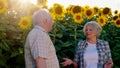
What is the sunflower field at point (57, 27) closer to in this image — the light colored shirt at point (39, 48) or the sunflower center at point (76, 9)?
the sunflower center at point (76, 9)

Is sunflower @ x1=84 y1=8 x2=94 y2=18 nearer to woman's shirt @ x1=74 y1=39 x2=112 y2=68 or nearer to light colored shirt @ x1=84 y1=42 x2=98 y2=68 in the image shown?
woman's shirt @ x1=74 y1=39 x2=112 y2=68

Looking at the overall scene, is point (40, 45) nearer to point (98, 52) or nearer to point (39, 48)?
point (39, 48)

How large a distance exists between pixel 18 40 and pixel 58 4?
4.04 feet

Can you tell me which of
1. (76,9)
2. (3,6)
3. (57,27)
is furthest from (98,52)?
(3,6)

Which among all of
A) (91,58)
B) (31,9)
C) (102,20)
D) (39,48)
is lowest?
(91,58)

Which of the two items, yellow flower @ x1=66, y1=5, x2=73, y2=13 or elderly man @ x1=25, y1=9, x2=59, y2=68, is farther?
yellow flower @ x1=66, y1=5, x2=73, y2=13

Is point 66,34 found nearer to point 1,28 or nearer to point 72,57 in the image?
point 72,57

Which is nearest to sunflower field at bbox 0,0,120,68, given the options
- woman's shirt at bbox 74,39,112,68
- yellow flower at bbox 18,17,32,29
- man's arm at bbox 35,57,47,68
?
yellow flower at bbox 18,17,32,29

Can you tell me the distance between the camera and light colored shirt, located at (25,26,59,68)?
4898 millimetres

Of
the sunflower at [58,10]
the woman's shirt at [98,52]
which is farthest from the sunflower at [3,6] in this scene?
the woman's shirt at [98,52]

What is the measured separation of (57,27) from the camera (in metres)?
7.20

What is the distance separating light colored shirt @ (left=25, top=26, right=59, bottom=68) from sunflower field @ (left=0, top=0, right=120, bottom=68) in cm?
102

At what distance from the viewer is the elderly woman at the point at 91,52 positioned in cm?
672

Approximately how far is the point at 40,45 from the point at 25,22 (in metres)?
1.43
